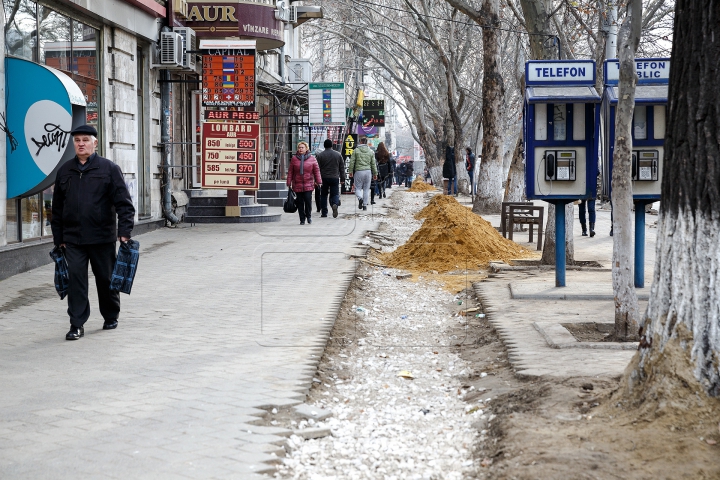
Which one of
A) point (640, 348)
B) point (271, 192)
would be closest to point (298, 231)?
point (271, 192)

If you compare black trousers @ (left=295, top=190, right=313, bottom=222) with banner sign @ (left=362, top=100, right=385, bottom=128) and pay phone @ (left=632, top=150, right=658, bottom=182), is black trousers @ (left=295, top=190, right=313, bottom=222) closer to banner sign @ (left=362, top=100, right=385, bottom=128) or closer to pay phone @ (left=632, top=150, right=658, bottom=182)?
pay phone @ (left=632, top=150, right=658, bottom=182)

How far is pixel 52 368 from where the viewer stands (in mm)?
6328

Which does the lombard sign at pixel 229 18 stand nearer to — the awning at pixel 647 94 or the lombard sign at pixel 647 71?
the lombard sign at pixel 647 71

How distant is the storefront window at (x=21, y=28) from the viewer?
38.0ft

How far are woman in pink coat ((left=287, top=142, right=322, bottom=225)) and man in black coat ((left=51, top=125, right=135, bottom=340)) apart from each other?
11.9 meters

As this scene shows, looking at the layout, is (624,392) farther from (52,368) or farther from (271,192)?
(271,192)

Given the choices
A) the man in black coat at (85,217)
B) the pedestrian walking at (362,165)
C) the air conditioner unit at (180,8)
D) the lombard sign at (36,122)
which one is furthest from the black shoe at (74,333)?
the pedestrian walking at (362,165)

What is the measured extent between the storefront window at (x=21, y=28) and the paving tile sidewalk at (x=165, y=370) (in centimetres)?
284

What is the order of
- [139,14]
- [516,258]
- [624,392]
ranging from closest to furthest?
[624,392] → [516,258] → [139,14]

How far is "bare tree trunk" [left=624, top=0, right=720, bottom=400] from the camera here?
450 cm

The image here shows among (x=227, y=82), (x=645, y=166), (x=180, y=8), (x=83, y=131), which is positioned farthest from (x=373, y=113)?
(x=83, y=131)

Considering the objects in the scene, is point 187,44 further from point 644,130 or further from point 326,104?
point 644,130

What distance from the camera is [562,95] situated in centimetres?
990

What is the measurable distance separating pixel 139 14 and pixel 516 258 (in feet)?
27.9
